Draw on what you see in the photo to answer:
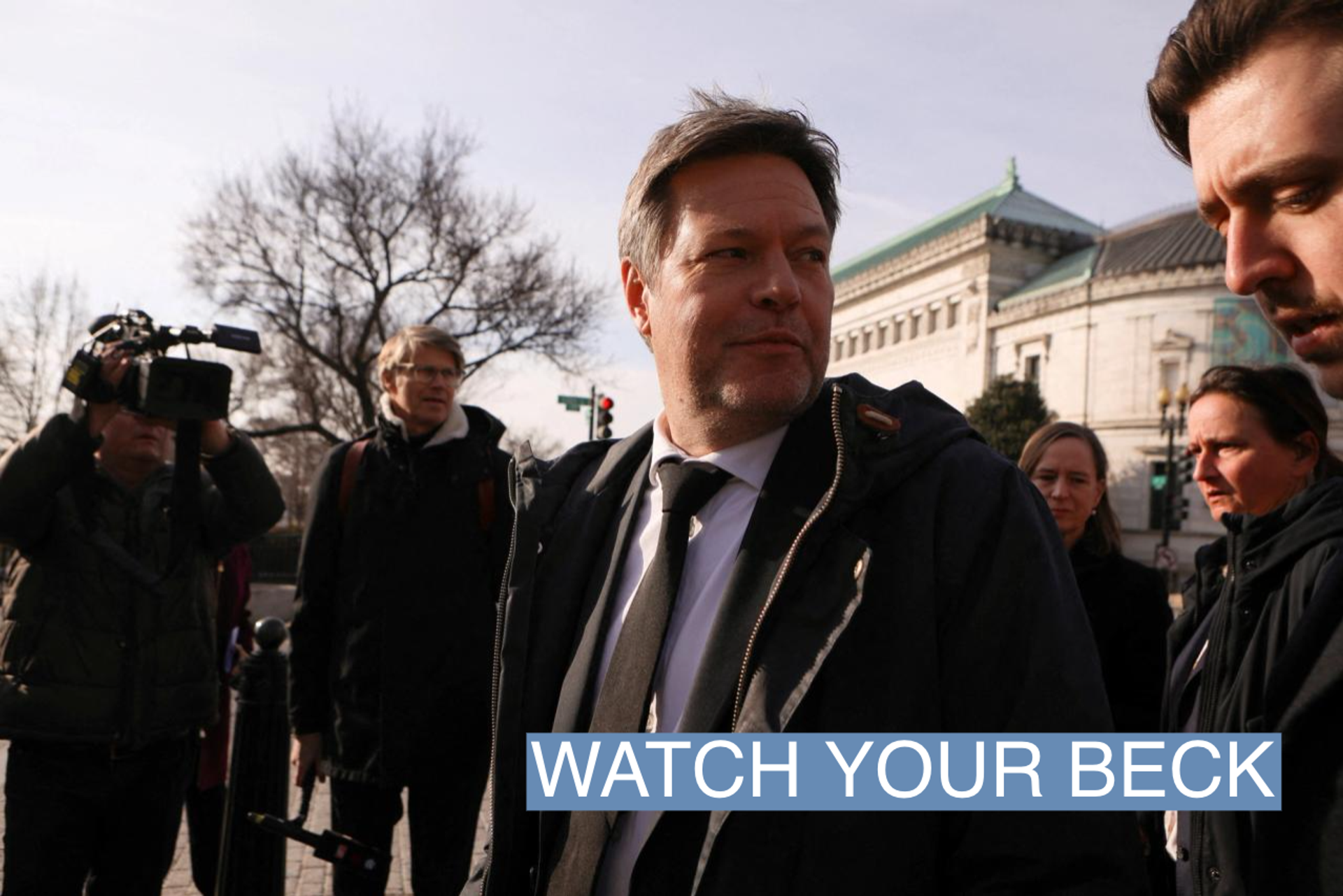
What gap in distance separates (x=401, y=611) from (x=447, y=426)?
0.80 m

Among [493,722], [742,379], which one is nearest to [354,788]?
[493,722]

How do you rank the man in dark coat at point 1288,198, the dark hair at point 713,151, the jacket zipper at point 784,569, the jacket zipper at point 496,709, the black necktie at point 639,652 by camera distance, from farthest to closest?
the dark hair at point 713,151, the jacket zipper at point 496,709, the black necktie at point 639,652, the jacket zipper at point 784,569, the man in dark coat at point 1288,198

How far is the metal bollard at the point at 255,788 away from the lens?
3471mm

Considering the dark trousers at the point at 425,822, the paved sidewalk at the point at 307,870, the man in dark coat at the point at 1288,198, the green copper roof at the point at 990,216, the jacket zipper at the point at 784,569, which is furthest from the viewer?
the green copper roof at the point at 990,216

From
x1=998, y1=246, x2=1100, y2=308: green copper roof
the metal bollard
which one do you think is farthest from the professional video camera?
x1=998, y1=246, x2=1100, y2=308: green copper roof

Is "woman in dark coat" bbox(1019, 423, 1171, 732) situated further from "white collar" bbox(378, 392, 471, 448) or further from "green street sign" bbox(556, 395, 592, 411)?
"green street sign" bbox(556, 395, 592, 411)

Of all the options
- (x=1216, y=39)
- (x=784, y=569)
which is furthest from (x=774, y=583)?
(x=1216, y=39)

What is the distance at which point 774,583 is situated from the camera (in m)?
1.68

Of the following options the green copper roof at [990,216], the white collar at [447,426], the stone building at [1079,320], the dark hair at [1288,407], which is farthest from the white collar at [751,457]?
the green copper roof at [990,216]

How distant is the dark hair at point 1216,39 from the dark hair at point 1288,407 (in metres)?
2.02

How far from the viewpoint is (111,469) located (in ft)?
12.0

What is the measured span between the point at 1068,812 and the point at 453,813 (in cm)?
290

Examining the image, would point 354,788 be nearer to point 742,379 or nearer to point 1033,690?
point 742,379

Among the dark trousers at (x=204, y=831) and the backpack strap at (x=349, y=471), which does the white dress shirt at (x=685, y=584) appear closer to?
the backpack strap at (x=349, y=471)
